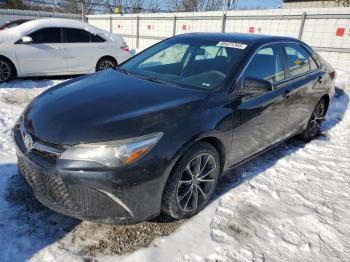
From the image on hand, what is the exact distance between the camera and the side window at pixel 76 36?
25.7 feet

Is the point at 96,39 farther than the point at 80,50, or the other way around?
the point at 96,39

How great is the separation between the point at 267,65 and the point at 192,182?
174 cm

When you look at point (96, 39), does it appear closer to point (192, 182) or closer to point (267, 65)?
point (267, 65)

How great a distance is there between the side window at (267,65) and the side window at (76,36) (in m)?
5.82

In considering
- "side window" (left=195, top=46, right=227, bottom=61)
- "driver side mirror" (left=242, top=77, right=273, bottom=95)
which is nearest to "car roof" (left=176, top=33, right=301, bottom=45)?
"side window" (left=195, top=46, right=227, bottom=61)

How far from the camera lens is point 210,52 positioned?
11.6ft

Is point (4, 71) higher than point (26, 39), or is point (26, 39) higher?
point (26, 39)

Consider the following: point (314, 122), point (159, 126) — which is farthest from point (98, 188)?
point (314, 122)

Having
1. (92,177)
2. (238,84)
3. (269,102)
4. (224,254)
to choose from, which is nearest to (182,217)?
(224,254)

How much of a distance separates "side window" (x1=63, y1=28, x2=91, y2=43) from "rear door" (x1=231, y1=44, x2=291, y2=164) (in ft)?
19.0

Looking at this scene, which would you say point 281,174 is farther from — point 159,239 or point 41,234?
point 41,234

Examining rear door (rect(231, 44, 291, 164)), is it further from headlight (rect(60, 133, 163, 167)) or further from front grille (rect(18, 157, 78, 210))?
front grille (rect(18, 157, 78, 210))

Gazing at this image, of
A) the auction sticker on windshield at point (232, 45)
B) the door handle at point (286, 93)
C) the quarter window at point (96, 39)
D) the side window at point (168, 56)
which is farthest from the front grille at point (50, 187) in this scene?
the quarter window at point (96, 39)

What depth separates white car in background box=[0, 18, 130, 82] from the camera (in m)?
7.11
